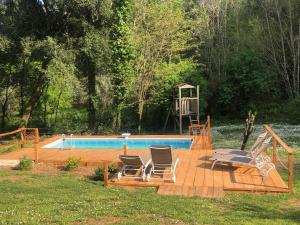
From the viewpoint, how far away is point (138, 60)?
20.1m

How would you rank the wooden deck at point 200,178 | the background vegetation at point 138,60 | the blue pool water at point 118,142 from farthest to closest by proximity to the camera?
the background vegetation at point 138,60, the blue pool water at point 118,142, the wooden deck at point 200,178

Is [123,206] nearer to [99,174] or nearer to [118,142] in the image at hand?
[99,174]

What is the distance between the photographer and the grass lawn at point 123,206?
216 inches

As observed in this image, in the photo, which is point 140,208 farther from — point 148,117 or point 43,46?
point 148,117

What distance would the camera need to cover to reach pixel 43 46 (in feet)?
50.2

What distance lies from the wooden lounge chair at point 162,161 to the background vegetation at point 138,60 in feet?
25.5

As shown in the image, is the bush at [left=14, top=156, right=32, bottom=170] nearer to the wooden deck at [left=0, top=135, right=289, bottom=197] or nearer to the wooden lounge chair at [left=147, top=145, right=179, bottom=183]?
the wooden deck at [left=0, top=135, right=289, bottom=197]

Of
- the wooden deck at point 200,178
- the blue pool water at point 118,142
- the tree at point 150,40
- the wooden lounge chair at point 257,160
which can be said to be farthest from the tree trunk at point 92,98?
the wooden lounge chair at point 257,160

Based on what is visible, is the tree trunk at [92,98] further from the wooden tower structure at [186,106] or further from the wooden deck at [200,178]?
the wooden deck at [200,178]

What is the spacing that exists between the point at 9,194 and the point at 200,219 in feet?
11.5

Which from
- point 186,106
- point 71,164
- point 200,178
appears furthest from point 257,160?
point 186,106

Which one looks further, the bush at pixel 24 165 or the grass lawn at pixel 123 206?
the bush at pixel 24 165

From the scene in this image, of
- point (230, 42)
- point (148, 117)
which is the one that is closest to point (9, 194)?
point (148, 117)

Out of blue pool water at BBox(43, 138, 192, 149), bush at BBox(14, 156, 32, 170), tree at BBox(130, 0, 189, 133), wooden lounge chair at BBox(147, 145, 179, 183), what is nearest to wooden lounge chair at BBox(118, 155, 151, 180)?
wooden lounge chair at BBox(147, 145, 179, 183)
